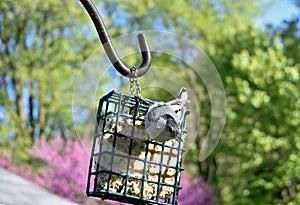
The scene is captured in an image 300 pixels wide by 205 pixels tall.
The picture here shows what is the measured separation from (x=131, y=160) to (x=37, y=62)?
12302 millimetres

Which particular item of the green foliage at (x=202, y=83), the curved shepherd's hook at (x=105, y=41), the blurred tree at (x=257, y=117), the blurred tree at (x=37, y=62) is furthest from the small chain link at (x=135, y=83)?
the blurred tree at (x=37, y=62)

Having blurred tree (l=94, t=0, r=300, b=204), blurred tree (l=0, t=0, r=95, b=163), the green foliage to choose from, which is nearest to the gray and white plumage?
blurred tree (l=94, t=0, r=300, b=204)

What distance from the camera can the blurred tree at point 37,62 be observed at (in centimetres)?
1421

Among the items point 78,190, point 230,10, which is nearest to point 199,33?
point 230,10

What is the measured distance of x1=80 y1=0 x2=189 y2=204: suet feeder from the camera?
7.59 feet

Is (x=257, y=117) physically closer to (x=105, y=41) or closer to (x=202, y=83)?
(x=202, y=83)

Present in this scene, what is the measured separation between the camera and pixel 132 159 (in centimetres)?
234

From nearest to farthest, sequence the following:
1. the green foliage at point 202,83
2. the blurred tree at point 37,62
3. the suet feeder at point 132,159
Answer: the suet feeder at point 132,159 → the green foliage at point 202,83 → the blurred tree at point 37,62

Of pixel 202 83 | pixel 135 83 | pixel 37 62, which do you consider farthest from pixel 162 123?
pixel 37 62

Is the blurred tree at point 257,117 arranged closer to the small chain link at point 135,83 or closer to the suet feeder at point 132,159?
the suet feeder at point 132,159

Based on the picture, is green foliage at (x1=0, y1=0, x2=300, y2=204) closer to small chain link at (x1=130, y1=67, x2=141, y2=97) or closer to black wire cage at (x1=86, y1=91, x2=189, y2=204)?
black wire cage at (x1=86, y1=91, x2=189, y2=204)

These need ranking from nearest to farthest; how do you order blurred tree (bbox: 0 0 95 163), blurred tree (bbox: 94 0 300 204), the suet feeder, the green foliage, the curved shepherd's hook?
1. the curved shepherd's hook
2. the suet feeder
3. blurred tree (bbox: 94 0 300 204)
4. the green foliage
5. blurred tree (bbox: 0 0 95 163)

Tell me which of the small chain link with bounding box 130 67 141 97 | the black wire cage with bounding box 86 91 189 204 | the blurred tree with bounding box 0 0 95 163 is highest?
the blurred tree with bounding box 0 0 95 163

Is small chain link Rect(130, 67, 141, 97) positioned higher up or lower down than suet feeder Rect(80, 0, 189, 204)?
higher up
